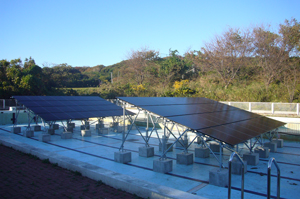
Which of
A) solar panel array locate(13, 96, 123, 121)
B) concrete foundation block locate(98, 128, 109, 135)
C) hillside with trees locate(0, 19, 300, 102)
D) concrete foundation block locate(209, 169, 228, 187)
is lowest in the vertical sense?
concrete foundation block locate(98, 128, 109, 135)

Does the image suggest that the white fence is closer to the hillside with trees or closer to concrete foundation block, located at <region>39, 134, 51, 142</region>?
the hillside with trees

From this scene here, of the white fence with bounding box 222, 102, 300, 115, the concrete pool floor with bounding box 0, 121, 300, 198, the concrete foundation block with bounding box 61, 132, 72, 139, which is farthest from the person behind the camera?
the white fence with bounding box 222, 102, 300, 115

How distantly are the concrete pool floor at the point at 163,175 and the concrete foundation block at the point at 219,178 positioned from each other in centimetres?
16

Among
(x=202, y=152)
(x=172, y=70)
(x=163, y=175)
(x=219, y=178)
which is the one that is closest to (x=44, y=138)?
(x=163, y=175)

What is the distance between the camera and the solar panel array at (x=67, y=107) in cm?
1533

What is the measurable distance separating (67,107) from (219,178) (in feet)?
44.6

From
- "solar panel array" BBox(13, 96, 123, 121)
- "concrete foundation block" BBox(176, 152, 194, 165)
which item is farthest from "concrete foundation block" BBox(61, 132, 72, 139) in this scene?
"concrete foundation block" BBox(176, 152, 194, 165)

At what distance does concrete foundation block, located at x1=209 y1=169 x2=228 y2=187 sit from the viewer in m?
7.15

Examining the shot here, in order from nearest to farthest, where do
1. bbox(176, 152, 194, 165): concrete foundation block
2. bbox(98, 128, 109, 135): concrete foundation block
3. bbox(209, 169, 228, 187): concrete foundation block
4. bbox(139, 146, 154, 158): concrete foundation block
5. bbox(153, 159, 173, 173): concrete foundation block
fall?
bbox(209, 169, 228, 187): concrete foundation block → bbox(153, 159, 173, 173): concrete foundation block → bbox(176, 152, 194, 165): concrete foundation block → bbox(139, 146, 154, 158): concrete foundation block → bbox(98, 128, 109, 135): concrete foundation block

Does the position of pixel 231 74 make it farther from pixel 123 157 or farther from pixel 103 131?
pixel 123 157

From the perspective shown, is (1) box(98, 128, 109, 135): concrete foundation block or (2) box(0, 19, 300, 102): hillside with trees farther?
(2) box(0, 19, 300, 102): hillside with trees

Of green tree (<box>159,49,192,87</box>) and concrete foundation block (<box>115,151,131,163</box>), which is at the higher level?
green tree (<box>159,49,192,87</box>)

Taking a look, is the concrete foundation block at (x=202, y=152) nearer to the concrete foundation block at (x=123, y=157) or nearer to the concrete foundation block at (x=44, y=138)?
the concrete foundation block at (x=123, y=157)

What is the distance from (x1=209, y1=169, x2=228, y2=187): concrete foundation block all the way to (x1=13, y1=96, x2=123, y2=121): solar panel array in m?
10.5
